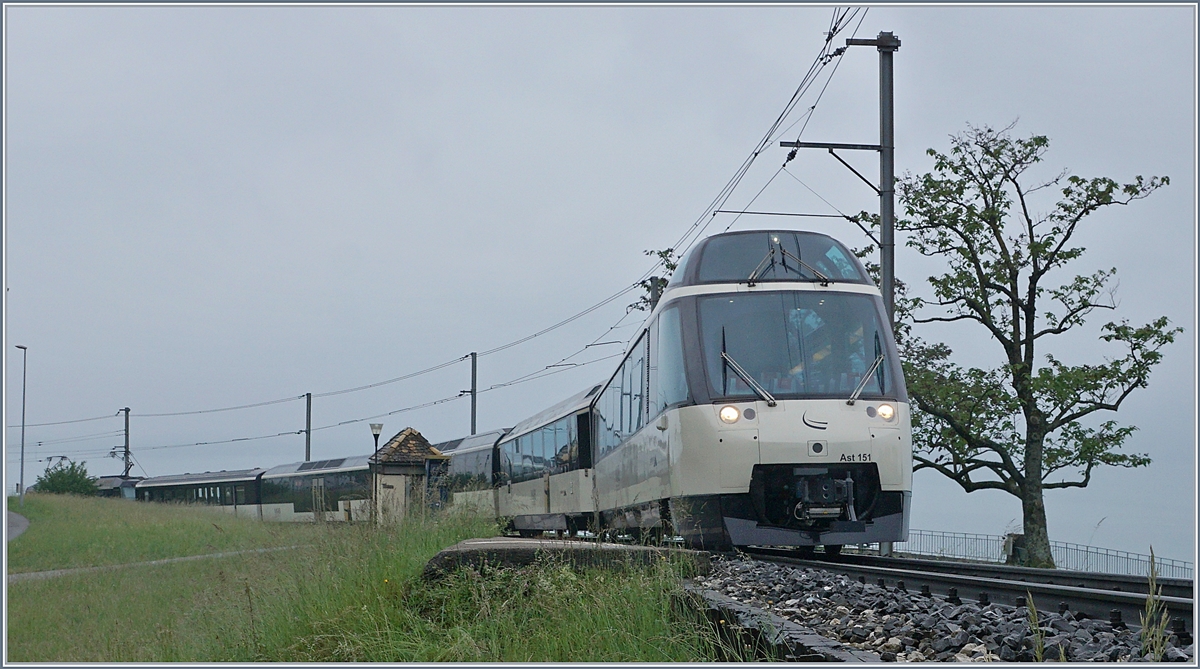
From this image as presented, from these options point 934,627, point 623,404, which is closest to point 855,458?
point 623,404

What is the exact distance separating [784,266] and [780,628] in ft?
21.8

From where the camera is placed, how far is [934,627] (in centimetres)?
548

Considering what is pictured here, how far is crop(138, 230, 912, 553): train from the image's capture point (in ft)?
33.2

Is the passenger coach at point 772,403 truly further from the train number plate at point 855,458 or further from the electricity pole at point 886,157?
the electricity pole at point 886,157

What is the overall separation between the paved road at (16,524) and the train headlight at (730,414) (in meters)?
26.7

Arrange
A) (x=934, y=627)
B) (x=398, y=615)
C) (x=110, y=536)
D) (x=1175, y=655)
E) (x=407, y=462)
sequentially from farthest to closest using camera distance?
(x=407, y=462), (x=110, y=536), (x=398, y=615), (x=934, y=627), (x=1175, y=655)

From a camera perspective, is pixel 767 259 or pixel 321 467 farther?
pixel 321 467

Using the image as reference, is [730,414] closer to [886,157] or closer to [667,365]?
[667,365]

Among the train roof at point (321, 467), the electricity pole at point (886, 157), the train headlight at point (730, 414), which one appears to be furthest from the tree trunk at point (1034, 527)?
the train roof at point (321, 467)

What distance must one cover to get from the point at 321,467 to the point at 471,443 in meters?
13.7

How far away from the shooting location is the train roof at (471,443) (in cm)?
2983

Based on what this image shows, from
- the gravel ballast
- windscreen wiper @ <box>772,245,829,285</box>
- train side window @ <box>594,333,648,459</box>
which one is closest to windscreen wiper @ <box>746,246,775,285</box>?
windscreen wiper @ <box>772,245,829,285</box>

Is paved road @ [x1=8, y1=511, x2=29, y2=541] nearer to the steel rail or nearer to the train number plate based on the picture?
the steel rail

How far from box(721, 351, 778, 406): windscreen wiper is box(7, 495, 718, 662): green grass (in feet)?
10.4
